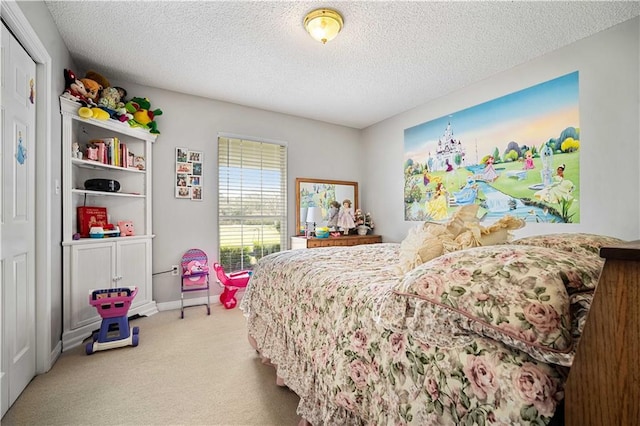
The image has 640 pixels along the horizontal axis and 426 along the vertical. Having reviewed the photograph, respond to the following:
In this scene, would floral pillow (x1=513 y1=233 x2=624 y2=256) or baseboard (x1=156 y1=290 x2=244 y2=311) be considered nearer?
floral pillow (x1=513 y1=233 x2=624 y2=256)

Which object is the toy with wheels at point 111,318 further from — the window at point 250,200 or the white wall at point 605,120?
the white wall at point 605,120

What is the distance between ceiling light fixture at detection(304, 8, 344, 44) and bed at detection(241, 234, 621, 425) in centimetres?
188

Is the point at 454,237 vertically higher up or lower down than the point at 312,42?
lower down

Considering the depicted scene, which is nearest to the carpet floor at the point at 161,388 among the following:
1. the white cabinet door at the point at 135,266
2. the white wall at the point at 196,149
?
the white cabinet door at the point at 135,266

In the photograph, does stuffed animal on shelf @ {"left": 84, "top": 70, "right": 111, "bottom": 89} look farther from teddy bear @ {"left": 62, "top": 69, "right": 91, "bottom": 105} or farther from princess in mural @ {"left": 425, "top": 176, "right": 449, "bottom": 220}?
princess in mural @ {"left": 425, "top": 176, "right": 449, "bottom": 220}

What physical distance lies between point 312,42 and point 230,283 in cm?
272

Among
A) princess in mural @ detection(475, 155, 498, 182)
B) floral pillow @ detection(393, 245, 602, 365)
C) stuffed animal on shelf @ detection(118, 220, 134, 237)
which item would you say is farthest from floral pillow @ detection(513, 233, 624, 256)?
stuffed animal on shelf @ detection(118, 220, 134, 237)

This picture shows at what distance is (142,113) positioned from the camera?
3.12 meters

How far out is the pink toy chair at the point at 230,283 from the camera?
3416 mm

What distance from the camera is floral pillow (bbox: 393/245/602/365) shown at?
2.13 ft

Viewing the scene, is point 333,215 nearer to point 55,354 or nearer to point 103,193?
point 103,193

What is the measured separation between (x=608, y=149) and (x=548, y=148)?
16.4 inches

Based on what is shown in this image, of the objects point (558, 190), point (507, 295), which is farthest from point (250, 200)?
point (507, 295)

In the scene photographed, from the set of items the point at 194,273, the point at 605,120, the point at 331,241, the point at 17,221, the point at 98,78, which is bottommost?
the point at 194,273
